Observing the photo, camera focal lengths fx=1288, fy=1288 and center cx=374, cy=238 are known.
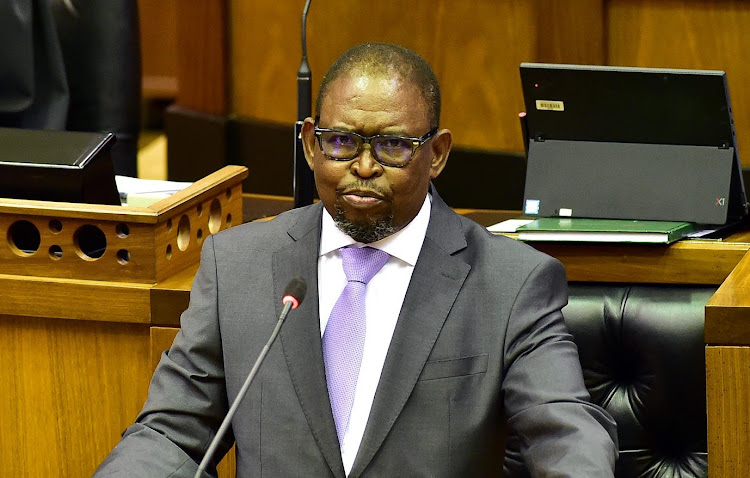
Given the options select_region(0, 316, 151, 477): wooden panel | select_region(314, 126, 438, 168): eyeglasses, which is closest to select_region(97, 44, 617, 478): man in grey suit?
select_region(314, 126, 438, 168): eyeglasses

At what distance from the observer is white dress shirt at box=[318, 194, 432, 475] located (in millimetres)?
1548

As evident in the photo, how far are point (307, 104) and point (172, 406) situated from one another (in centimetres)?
75

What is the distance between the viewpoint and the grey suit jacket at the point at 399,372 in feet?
4.94

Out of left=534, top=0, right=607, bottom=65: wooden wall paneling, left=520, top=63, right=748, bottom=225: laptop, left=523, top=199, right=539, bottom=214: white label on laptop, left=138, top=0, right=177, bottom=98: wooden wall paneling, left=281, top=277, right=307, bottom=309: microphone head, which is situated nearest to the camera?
left=281, top=277, right=307, bottom=309: microphone head

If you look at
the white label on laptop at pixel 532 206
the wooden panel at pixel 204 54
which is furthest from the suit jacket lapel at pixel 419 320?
the wooden panel at pixel 204 54

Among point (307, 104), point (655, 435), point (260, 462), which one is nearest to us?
point (260, 462)

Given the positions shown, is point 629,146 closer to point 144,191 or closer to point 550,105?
point 550,105

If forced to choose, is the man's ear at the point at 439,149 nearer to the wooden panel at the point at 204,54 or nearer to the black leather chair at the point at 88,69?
the black leather chair at the point at 88,69

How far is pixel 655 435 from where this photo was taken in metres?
1.86

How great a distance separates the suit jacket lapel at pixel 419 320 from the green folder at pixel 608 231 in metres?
0.30

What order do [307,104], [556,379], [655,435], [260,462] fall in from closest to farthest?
[556,379]
[260,462]
[655,435]
[307,104]

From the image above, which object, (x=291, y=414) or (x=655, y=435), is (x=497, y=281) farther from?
(x=655, y=435)

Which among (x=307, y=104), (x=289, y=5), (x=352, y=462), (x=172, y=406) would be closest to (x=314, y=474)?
(x=352, y=462)

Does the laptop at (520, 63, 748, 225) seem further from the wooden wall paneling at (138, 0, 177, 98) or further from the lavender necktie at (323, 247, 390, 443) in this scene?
the wooden wall paneling at (138, 0, 177, 98)
